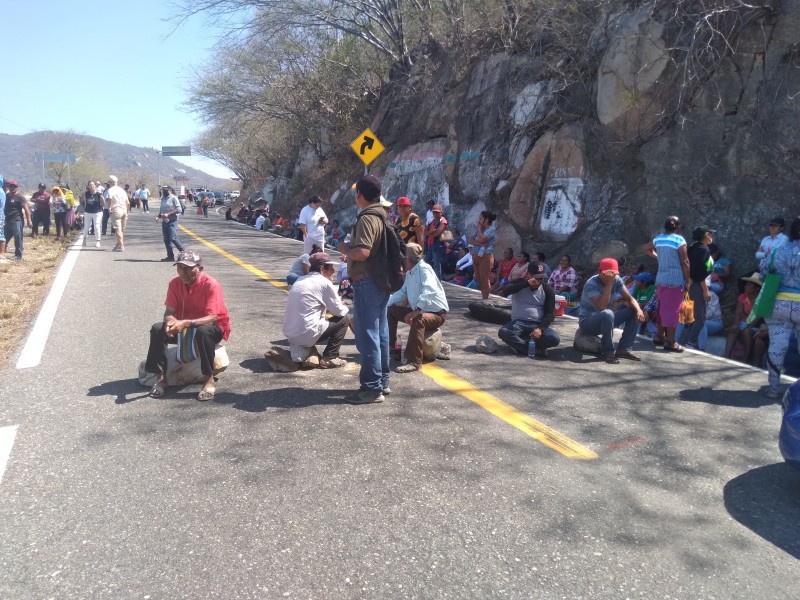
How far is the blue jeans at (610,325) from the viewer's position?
7383mm

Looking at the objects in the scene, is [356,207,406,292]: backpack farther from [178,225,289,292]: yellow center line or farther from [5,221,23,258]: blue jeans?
[5,221,23,258]: blue jeans

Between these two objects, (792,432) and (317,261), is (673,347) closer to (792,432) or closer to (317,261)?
(792,432)

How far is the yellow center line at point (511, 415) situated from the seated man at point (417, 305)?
24cm

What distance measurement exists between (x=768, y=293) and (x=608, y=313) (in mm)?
1648

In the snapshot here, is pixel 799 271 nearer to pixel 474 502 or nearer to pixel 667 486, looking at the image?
pixel 667 486

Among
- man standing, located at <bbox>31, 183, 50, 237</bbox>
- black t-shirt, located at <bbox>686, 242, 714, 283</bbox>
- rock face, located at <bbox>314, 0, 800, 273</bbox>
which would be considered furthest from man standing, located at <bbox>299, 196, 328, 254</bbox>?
man standing, located at <bbox>31, 183, 50, 237</bbox>

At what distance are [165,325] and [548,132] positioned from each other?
39.3 ft

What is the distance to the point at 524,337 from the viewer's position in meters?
7.53

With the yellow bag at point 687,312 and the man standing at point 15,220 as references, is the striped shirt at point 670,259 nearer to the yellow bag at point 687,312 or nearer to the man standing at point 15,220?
the yellow bag at point 687,312

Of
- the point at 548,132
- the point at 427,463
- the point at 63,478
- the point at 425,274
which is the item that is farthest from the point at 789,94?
the point at 63,478

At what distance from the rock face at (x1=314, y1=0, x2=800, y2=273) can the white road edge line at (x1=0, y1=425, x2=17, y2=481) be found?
10864 mm

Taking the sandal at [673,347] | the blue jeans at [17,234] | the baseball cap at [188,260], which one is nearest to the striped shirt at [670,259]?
the sandal at [673,347]

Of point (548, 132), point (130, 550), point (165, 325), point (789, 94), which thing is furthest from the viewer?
point (548, 132)

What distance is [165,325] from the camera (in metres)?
5.71
